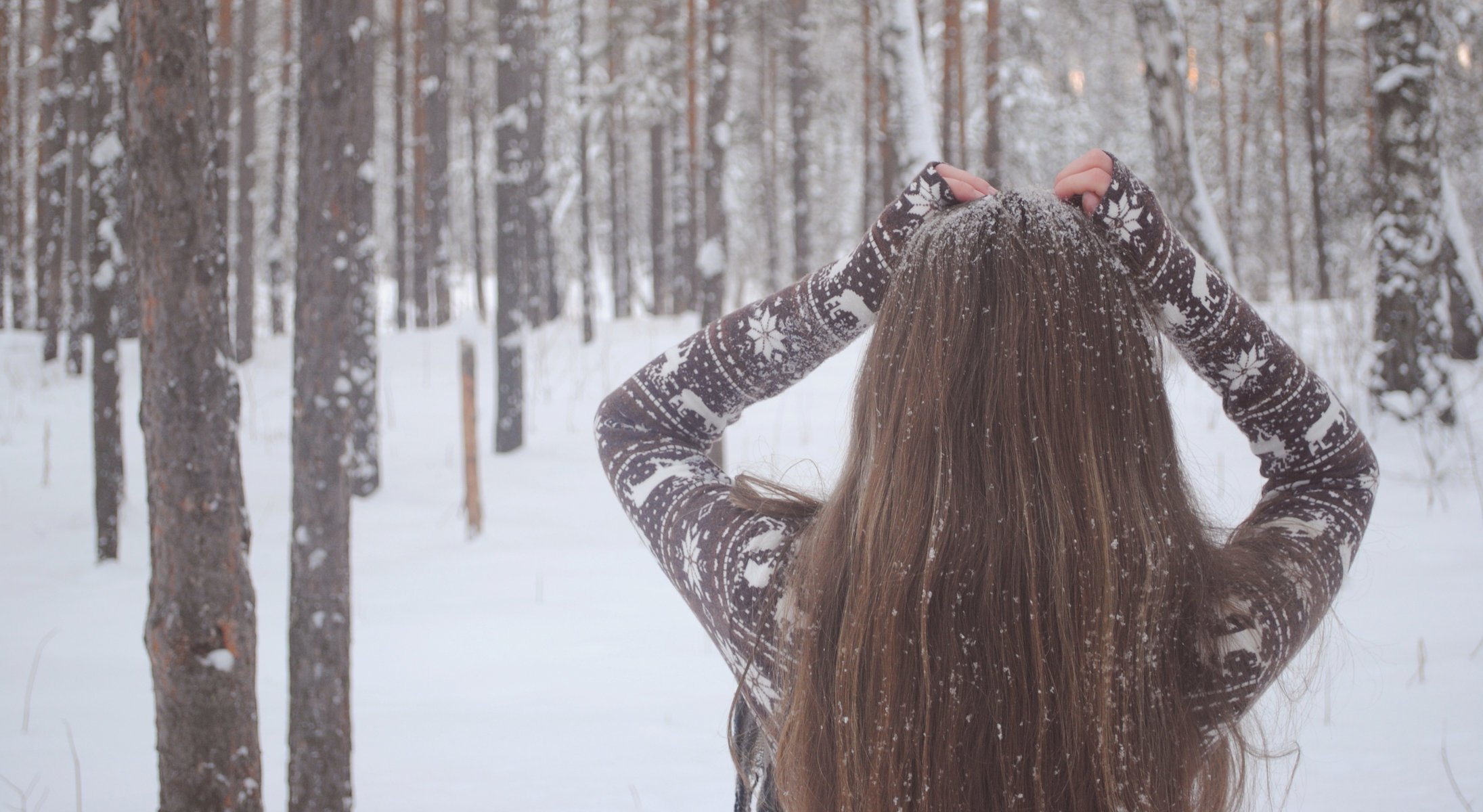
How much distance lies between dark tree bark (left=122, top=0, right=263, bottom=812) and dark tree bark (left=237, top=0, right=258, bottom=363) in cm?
1350

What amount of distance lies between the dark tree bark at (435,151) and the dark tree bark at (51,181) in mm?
5208

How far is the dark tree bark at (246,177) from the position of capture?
583 inches

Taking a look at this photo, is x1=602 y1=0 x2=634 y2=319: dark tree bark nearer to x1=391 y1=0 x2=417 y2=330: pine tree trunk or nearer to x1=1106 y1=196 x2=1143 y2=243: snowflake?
x1=391 y1=0 x2=417 y2=330: pine tree trunk

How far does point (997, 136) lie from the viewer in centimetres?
1566

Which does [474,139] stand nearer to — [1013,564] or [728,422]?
[728,422]

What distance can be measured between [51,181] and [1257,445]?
18090 millimetres

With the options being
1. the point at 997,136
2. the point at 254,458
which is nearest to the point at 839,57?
the point at 997,136

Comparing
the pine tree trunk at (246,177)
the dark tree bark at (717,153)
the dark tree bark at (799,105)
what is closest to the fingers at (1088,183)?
the dark tree bark at (717,153)

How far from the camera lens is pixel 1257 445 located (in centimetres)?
133

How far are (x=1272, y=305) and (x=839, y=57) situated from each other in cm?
1711

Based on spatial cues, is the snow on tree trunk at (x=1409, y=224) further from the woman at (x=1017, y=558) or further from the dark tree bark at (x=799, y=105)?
the dark tree bark at (x=799, y=105)

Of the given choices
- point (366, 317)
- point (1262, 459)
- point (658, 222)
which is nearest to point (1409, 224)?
point (1262, 459)

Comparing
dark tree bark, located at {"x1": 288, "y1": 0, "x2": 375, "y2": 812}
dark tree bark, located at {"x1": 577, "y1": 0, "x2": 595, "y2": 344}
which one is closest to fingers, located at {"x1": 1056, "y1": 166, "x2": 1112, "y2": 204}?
dark tree bark, located at {"x1": 288, "y1": 0, "x2": 375, "y2": 812}

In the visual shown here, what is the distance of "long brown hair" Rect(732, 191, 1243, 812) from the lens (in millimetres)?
1020
